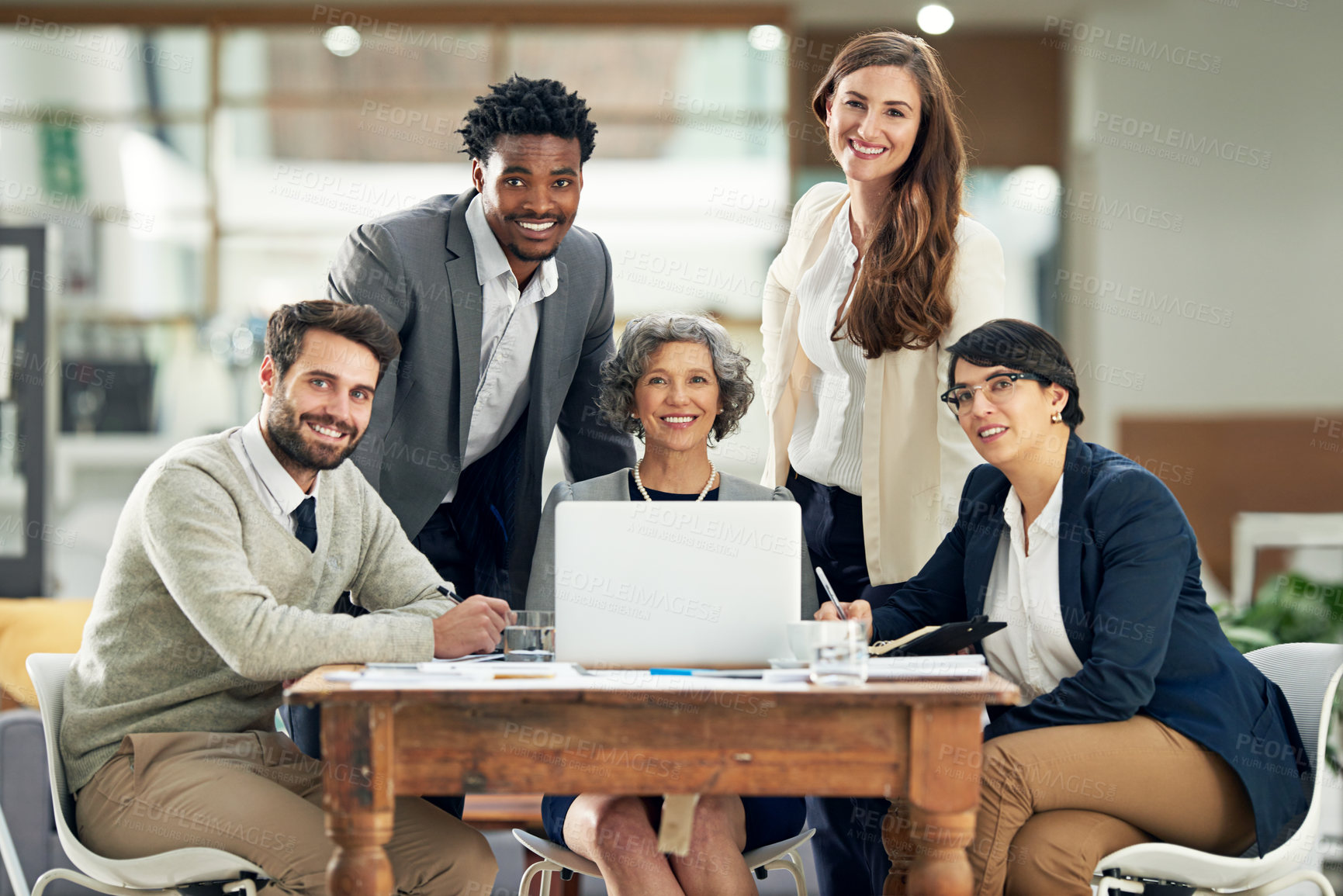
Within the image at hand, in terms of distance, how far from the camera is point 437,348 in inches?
92.4

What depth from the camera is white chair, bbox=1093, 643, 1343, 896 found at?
172 cm

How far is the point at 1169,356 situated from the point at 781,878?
3057mm

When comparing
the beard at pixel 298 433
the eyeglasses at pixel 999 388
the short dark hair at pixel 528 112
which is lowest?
the beard at pixel 298 433

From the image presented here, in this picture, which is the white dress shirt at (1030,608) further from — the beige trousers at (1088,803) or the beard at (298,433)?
the beard at (298,433)

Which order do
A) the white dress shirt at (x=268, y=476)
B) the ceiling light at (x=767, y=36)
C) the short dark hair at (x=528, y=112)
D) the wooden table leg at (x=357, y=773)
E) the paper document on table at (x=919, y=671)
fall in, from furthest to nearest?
1. the ceiling light at (x=767, y=36)
2. the short dark hair at (x=528, y=112)
3. the white dress shirt at (x=268, y=476)
4. the paper document on table at (x=919, y=671)
5. the wooden table leg at (x=357, y=773)

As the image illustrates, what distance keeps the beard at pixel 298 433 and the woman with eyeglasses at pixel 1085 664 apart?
87 centimetres

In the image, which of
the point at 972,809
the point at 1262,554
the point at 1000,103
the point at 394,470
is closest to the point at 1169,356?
the point at 1262,554

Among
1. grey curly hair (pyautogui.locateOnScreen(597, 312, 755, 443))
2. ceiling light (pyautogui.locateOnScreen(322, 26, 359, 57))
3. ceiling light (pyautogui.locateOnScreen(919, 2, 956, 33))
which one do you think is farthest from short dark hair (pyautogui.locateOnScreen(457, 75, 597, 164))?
ceiling light (pyautogui.locateOnScreen(919, 2, 956, 33))

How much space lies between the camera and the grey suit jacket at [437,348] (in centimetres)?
230

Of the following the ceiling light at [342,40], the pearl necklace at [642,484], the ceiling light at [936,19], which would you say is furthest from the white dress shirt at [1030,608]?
the ceiling light at [342,40]

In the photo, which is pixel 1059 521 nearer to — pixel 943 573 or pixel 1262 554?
pixel 943 573

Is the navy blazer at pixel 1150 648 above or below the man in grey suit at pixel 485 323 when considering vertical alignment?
below

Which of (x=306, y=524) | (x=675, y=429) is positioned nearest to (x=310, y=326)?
(x=306, y=524)

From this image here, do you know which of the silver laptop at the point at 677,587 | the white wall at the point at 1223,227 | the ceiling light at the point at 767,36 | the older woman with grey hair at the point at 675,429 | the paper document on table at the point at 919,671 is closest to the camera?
the paper document on table at the point at 919,671
